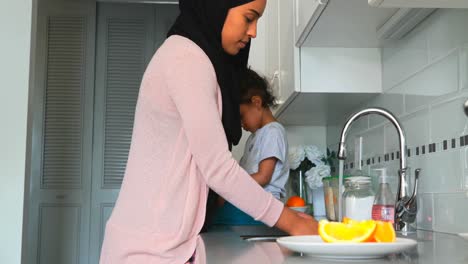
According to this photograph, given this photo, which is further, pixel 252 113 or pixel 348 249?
pixel 252 113

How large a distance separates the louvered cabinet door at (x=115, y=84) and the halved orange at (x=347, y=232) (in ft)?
9.37

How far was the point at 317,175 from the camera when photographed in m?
2.14

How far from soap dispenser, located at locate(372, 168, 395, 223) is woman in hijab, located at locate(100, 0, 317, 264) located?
0.32m

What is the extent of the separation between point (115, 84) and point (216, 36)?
A: 8.56 ft

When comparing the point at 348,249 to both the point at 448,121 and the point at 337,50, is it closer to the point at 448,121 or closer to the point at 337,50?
the point at 448,121

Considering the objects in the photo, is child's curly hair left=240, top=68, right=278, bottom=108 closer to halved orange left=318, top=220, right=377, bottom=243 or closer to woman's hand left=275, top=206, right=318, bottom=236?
woman's hand left=275, top=206, right=318, bottom=236

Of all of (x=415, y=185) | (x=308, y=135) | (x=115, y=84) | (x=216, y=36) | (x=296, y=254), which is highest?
(x=115, y=84)

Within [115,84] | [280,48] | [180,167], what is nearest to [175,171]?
[180,167]

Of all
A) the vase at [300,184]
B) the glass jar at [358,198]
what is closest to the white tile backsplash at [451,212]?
the glass jar at [358,198]

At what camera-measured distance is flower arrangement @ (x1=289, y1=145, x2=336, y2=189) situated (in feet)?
7.04

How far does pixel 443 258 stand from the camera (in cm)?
74

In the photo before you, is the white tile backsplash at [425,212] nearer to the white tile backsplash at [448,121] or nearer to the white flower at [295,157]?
the white tile backsplash at [448,121]

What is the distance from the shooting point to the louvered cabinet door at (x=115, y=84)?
354 cm

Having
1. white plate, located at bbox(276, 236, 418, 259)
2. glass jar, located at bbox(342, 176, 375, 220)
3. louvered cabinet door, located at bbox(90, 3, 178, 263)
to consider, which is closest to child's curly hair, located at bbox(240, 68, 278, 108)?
glass jar, located at bbox(342, 176, 375, 220)
